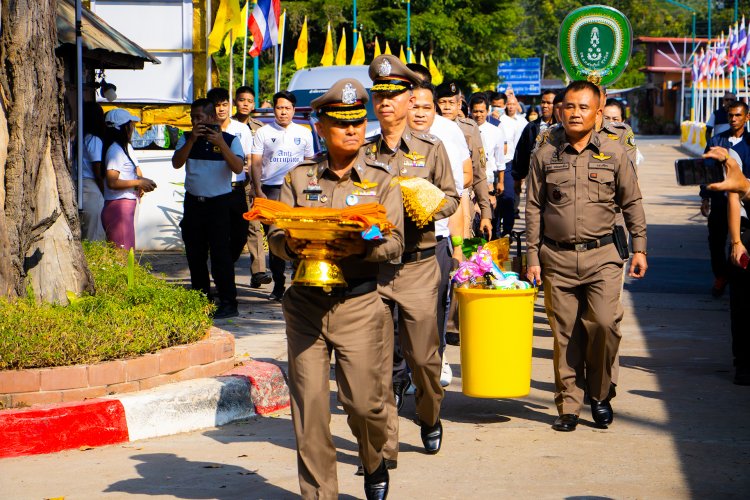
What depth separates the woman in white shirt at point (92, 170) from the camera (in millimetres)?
10625

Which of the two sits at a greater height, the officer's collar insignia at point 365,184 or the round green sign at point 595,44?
the round green sign at point 595,44

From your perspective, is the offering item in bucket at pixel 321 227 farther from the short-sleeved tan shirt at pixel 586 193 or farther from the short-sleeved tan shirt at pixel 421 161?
the short-sleeved tan shirt at pixel 586 193

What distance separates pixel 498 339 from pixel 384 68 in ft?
5.77

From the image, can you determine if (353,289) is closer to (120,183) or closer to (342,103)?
(342,103)

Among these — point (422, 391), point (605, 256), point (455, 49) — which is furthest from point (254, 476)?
point (455, 49)

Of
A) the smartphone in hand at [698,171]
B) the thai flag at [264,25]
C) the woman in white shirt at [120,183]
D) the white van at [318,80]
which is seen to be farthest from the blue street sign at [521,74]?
the smartphone in hand at [698,171]

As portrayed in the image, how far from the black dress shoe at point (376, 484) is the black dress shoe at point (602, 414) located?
7.11 feet

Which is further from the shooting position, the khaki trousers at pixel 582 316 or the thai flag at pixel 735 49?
the thai flag at pixel 735 49

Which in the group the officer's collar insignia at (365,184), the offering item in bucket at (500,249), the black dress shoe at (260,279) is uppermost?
the officer's collar insignia at (365,184)

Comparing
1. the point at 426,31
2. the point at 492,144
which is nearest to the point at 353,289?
the point at 492,144

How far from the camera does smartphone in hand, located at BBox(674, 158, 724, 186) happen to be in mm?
6680

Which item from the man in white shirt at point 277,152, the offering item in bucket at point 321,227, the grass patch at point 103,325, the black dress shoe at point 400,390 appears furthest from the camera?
the man in white shirt at point 277,152

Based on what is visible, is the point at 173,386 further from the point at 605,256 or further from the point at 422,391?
the point at 605,256

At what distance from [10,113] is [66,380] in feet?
6.38
